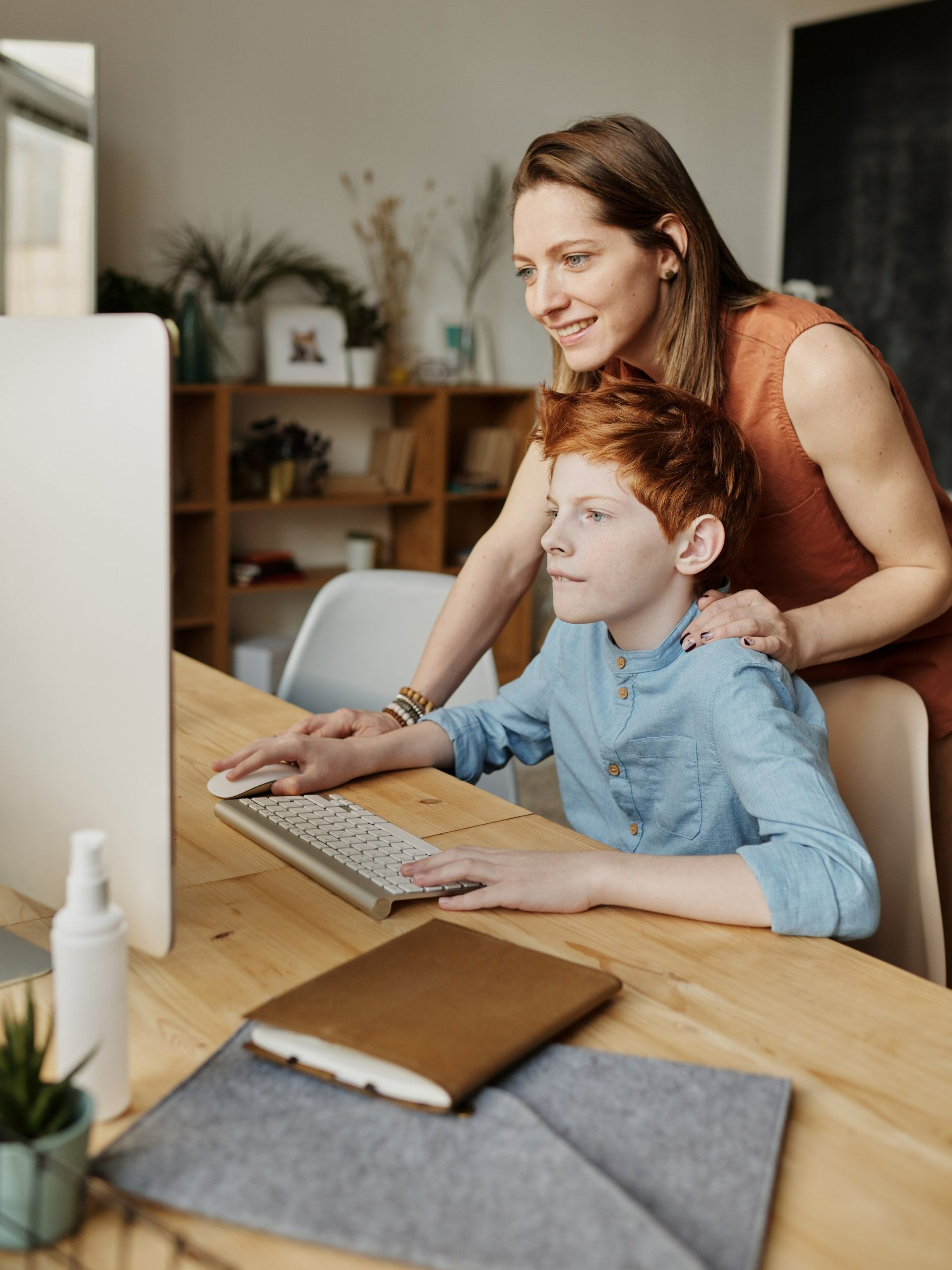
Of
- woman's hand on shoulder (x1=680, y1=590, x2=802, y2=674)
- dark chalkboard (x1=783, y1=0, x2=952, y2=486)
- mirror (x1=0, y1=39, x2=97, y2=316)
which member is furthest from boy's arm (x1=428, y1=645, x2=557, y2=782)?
dark chalkboard (x1=783, y1=0, x2=952, y2=486)

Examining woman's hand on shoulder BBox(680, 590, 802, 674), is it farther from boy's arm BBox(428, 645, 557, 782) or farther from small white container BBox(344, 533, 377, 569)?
small white container BBox(344, 533, 377, 569)

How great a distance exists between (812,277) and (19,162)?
341 cm

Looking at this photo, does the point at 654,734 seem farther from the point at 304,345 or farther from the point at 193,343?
the point at 304,345

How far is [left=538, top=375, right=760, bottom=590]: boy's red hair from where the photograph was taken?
123 cm

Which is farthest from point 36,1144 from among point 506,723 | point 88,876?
point 506,723

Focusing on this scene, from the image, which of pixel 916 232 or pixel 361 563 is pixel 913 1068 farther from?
pixel 916 232

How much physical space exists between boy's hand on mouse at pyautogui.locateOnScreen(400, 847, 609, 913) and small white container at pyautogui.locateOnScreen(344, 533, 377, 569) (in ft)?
11.5

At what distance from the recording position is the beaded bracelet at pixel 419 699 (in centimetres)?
157

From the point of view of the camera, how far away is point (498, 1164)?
63cm

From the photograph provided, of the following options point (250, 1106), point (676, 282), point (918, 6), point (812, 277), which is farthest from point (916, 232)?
point (250, 1106)

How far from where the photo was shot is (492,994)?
0.79m

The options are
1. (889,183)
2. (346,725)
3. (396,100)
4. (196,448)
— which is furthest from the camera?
(889,183)

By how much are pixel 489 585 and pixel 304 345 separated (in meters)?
2.75

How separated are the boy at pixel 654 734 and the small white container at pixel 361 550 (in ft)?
10.1
